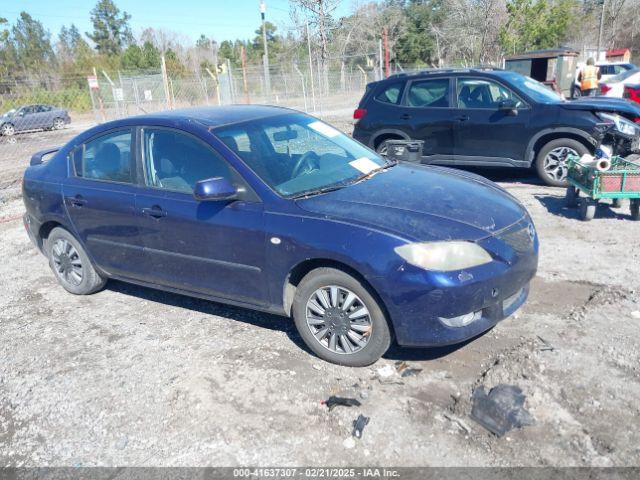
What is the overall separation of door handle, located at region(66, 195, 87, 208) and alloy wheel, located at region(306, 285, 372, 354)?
7.91ft

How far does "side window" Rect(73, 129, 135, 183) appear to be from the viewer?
4.57 m

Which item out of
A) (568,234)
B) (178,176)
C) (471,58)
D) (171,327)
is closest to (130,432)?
(171,327)

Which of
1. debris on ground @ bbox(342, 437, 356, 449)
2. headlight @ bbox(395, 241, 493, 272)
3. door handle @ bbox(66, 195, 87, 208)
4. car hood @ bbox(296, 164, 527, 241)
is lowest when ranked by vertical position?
debris on ground @ bbox(342, 437, 356, 449)

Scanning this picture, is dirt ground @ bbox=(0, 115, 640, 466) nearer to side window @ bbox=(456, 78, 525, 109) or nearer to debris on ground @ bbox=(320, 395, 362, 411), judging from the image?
debris on ground @ bbox=(320, 395, 362, 411)

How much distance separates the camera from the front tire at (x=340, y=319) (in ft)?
11.5

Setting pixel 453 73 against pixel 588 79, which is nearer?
pixel 453 73

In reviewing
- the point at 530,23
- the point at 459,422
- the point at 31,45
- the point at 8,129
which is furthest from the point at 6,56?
the point at 459,422

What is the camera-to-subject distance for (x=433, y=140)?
28.6 ft

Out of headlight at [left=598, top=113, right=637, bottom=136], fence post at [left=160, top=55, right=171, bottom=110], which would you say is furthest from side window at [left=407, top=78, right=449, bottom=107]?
fence post at [left=160, top=55, right=171, bottom=110]

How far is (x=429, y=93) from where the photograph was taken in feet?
28.7

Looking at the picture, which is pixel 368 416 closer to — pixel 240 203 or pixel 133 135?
pixel 240 203

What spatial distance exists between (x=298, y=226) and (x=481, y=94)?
19.1 ft

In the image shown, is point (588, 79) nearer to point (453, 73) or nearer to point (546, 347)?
point (453, 73)

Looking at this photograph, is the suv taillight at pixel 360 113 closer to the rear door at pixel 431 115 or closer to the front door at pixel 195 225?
the rear door at pixel 431 115
